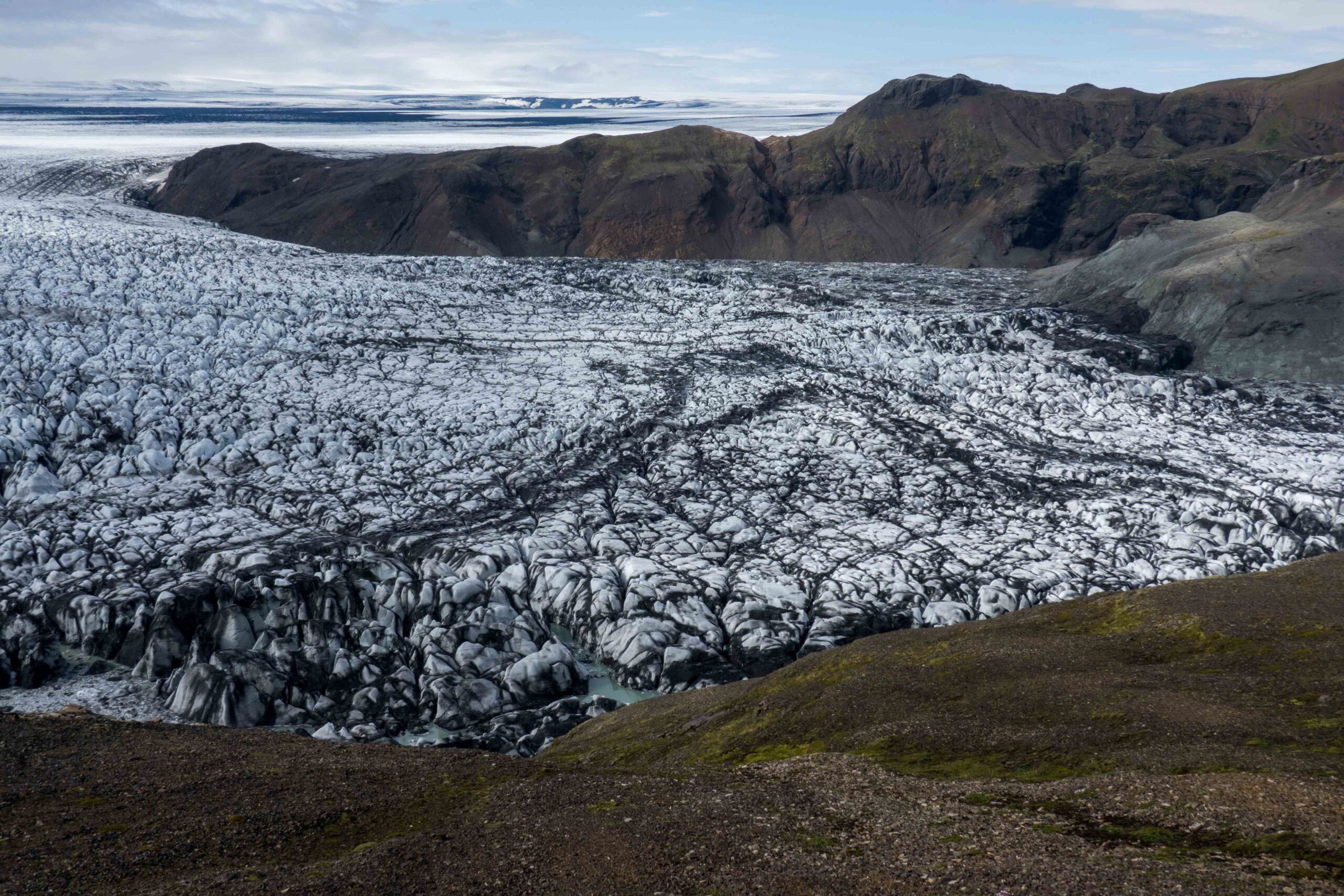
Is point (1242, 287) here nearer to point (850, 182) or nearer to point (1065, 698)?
point (1065, 698)

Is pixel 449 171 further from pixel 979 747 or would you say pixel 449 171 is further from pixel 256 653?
pixel 979 747

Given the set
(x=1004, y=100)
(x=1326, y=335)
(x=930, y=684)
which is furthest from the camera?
(x=1004, y=100)

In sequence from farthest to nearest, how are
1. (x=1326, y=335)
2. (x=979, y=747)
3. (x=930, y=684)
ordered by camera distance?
(x=1326, y=335), (x=930, y=684), (x=979, y=747)

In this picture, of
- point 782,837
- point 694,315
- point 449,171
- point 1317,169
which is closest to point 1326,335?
point 1317,169

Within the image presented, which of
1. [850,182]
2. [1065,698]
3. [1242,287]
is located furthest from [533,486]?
[850,182]

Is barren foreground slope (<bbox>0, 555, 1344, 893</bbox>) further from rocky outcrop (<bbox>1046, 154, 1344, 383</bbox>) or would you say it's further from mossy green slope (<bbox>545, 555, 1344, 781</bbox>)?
rocky outcrop (<bbox>1046, 154, 1344, 383</bbox>)

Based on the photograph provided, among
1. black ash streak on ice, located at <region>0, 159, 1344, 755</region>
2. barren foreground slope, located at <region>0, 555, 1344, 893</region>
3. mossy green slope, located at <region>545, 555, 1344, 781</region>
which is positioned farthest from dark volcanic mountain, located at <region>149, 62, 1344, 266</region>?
barren foreground slope, located at <region>0, 555, 1344, 893</region>
